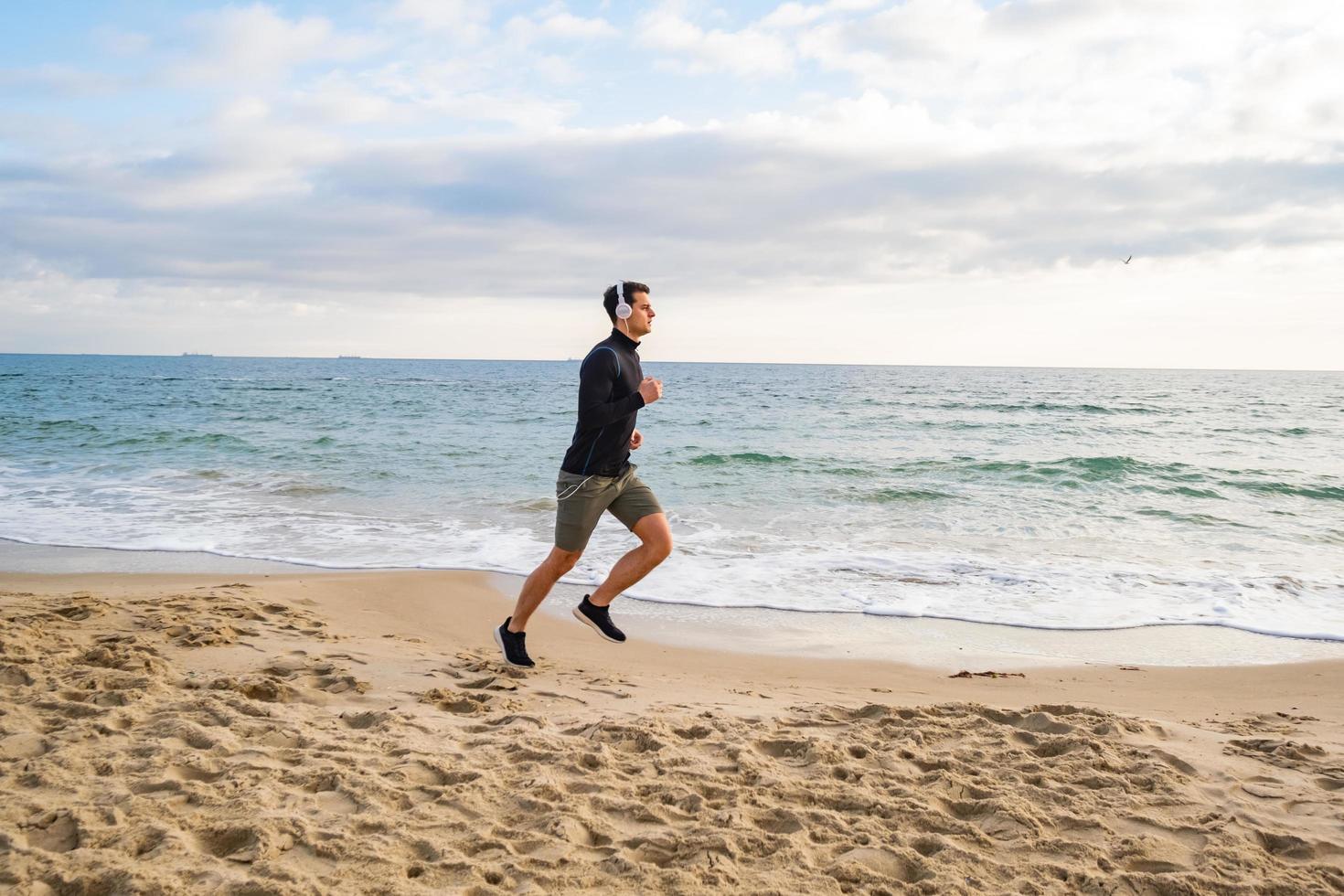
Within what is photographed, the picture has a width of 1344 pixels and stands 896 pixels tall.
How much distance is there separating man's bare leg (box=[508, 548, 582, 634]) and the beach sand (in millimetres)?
327

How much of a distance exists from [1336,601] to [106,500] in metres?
13.8

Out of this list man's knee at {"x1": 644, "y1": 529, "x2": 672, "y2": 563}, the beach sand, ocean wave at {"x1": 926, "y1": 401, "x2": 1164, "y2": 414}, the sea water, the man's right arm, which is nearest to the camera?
the beach sand

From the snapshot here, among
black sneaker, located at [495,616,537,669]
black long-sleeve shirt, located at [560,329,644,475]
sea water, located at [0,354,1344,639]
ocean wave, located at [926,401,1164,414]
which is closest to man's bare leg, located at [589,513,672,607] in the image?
black long-sleeve shirt, located at [560,329,644,475]

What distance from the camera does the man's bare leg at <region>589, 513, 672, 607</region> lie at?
5.09 meters

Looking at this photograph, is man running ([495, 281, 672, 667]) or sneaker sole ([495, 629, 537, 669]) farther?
sneaker sole ([495, 629, 537, 669])

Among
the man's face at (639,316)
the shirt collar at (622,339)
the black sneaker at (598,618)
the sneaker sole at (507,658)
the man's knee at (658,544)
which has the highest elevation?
the man's face at (639,316)

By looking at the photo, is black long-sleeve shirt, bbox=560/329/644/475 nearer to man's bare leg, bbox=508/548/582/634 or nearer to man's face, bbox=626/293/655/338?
man's face, bbox=626/293/655/338

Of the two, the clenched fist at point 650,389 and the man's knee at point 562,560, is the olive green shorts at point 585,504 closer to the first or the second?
the man's knee at point 562,560

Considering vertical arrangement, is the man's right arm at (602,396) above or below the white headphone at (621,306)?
below

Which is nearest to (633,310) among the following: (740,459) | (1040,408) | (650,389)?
(650,389)

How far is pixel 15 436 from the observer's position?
20.8 metres

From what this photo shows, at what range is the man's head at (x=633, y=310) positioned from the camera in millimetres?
5016

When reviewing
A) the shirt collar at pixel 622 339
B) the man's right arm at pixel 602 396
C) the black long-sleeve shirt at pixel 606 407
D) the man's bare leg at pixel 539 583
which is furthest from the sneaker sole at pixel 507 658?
the shirt collar at pixel 622 339

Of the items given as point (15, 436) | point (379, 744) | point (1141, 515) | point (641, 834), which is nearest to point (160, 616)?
point (379, 744)
